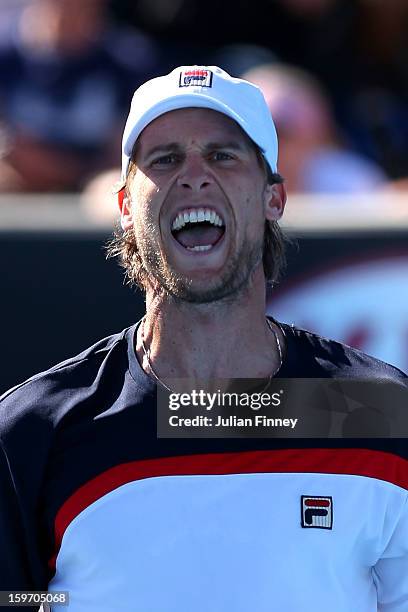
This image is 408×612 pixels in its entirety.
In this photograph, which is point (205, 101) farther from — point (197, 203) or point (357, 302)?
point (357, 302)

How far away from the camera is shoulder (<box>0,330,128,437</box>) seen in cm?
240

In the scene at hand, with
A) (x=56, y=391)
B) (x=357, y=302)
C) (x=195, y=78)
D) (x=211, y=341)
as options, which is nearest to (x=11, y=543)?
(x=56, y=391)

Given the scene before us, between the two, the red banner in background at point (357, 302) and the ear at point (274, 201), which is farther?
the red banner in background at point (357, 302)

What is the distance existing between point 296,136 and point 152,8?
6.26ft

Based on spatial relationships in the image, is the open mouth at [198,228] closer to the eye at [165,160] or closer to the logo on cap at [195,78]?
the eye at [165,160]

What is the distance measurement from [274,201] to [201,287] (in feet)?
1.04

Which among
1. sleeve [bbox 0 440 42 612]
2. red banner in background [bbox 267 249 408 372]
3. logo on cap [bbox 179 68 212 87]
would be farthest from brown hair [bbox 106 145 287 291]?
red banner in background [bbox 267 249 408 372]

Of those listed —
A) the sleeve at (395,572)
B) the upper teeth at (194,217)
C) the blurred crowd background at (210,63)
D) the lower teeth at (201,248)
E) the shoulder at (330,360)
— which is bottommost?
the sleeve at (395,572)

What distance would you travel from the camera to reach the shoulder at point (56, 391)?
240 centimetres

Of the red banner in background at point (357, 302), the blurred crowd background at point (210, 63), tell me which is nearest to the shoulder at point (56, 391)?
the red banner in background at point (357, 302)

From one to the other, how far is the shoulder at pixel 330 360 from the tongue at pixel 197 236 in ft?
0.90

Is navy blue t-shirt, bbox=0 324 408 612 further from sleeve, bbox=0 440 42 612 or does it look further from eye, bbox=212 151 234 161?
eye, bbox=212 151 234 161

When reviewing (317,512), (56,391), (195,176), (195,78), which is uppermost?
(195,78)

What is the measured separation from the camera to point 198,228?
8.40 ft
